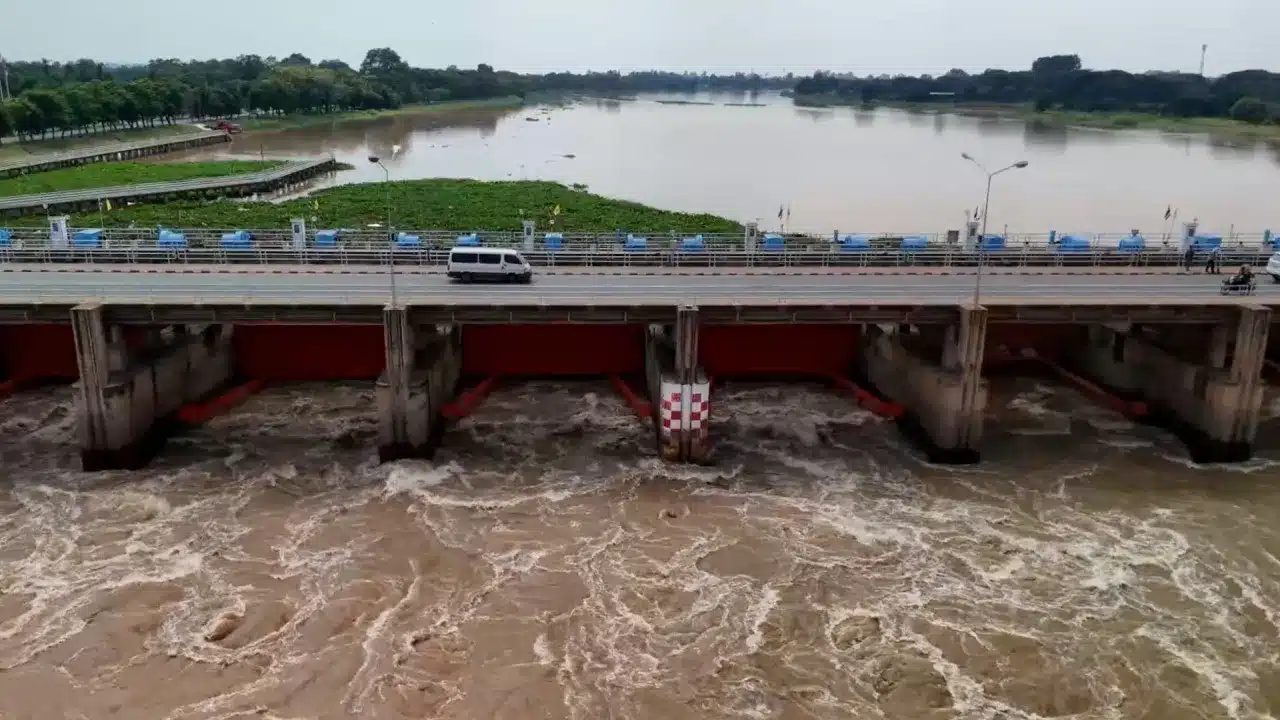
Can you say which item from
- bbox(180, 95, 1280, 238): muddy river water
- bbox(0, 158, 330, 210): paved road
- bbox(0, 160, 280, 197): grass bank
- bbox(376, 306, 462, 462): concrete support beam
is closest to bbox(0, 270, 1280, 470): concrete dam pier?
bbox(376, 306, 462, 462): concrete support beam

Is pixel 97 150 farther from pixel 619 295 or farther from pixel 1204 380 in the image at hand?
pixel 1204 380

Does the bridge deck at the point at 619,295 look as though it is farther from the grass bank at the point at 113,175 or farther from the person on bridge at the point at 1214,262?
the grass bank at the point at 113,175

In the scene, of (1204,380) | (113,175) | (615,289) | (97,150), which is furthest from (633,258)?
(97,150)

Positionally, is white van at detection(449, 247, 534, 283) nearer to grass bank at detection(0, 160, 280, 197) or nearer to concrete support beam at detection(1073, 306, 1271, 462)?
Result: concrete support beam at detection(1073, 306, 1271, 462)

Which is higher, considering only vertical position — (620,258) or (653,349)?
(620,258)

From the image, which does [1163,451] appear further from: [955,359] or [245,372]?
[245,372]
